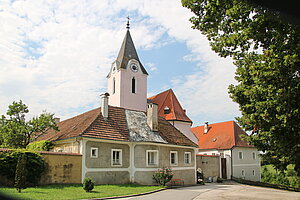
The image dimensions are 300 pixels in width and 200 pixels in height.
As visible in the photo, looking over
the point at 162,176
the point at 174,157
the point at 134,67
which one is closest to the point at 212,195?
the point at 162,176

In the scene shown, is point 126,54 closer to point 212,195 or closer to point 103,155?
point 103,155

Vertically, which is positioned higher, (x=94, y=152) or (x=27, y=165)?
(x=94, y=152)

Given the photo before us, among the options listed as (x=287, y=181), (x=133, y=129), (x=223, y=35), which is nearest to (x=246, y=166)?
(x=287, y=181)

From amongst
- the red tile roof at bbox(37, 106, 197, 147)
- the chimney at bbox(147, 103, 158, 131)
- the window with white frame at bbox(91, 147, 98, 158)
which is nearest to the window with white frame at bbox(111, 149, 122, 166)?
the red tile roof at bbox(37, 106, 197, 147)

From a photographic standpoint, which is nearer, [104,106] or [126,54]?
[104,106]

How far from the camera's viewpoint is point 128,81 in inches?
1656

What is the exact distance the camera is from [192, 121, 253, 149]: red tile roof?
1649 inches

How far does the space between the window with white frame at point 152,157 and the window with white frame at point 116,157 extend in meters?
2.40

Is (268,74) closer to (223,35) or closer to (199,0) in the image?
(223,35)

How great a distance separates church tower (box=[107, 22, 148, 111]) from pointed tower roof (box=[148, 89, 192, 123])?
2851 mm

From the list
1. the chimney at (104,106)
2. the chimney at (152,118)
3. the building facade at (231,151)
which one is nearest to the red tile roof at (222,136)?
the building facade at (231,151)

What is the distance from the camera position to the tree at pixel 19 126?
25391mm

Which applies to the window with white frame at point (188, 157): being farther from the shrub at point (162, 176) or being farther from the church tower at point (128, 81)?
the church tower at point (128, 81)

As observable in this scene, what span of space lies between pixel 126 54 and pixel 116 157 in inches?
913
